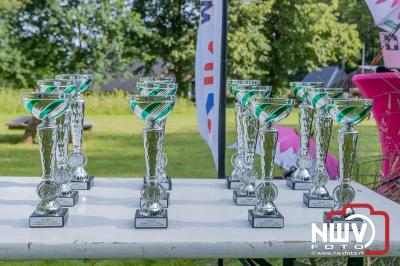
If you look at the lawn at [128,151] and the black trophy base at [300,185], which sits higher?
the black trophy base at [300,185]

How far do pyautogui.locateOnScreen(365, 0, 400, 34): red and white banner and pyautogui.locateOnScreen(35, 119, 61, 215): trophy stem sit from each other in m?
1.55

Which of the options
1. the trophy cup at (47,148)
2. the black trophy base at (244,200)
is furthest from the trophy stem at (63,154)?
the black trophy base at (244,200)

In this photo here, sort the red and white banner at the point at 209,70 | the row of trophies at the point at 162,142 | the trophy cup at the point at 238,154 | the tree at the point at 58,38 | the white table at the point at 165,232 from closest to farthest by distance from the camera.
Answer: the white table at the point at 165,232, the row of trophies at the point at 162,142, the trophy cup at the point at 238,154, the red and white banner at the point at 209,70, the tree at the point at 58,38

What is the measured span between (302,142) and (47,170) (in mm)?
826

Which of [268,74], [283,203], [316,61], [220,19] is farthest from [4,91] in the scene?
[283,203]

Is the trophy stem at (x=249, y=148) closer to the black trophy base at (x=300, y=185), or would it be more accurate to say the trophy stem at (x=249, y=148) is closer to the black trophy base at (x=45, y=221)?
the black trophy base at (x=300, y=185)

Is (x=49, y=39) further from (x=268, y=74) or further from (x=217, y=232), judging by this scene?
(x=217, y=232)

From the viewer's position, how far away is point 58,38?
1152 cm

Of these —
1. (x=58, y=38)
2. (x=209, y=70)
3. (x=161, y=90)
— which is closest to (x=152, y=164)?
(x=161, y=90)

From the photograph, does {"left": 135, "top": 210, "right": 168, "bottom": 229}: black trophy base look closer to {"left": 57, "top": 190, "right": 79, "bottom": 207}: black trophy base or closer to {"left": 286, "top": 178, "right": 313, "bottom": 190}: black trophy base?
{"left": 57, "top": 190, "right": 79, "bottom": 207}: black trophy base

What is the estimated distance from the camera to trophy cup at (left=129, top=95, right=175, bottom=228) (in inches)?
48.6

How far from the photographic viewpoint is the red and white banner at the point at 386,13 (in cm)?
227

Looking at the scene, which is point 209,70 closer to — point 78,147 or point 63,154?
point 78,147

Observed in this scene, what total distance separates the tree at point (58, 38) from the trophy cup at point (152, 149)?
1045cm
